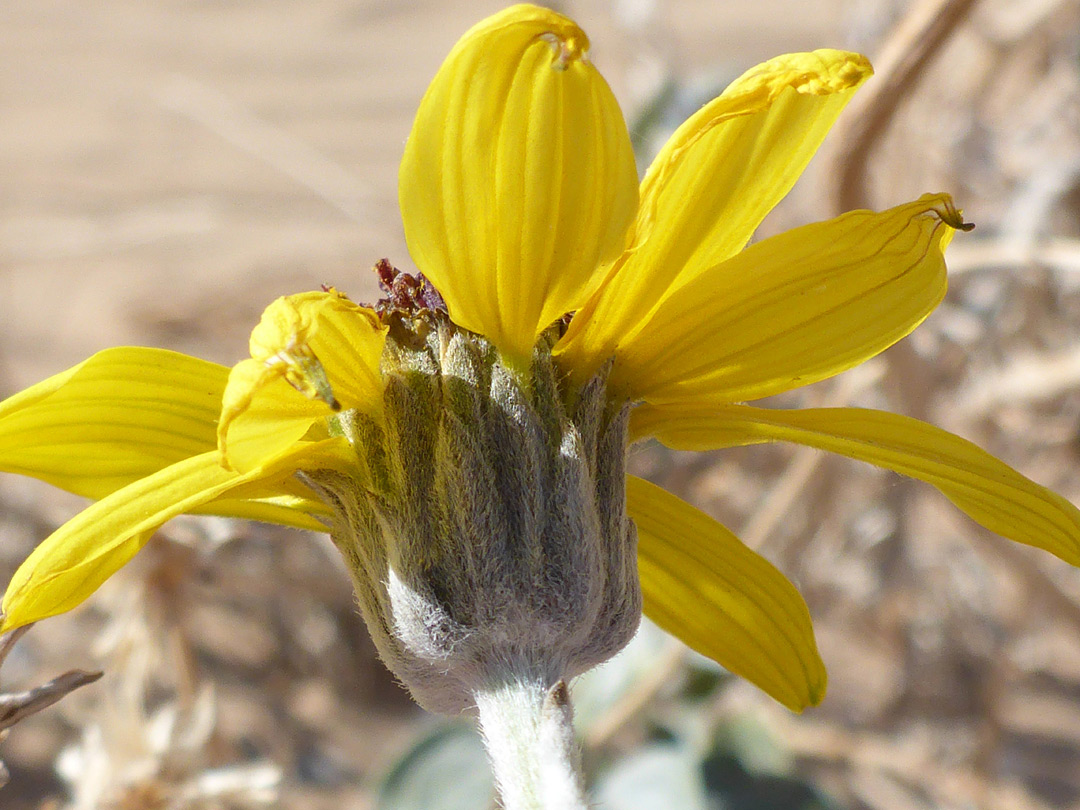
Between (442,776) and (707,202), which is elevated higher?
(707,202)

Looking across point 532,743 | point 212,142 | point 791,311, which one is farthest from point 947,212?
point 212,142

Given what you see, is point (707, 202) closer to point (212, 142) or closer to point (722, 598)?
point (722, 598)

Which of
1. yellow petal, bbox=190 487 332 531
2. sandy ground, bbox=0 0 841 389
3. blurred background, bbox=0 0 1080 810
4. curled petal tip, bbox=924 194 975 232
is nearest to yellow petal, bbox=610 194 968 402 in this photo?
curled petal tip, bbox=924 194 975 232

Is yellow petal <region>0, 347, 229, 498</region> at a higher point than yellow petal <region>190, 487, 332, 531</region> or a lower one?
higher

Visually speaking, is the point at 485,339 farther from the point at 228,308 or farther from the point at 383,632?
the point at 228,308

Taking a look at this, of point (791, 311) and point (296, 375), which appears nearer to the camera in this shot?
point (296, 375)

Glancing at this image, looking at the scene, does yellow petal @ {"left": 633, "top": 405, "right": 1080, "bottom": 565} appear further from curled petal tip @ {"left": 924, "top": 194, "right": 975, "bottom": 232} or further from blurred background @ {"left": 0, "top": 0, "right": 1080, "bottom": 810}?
blurred background @ {"left": 0, "top": 0, "right": 1080, "bottom": 810}
